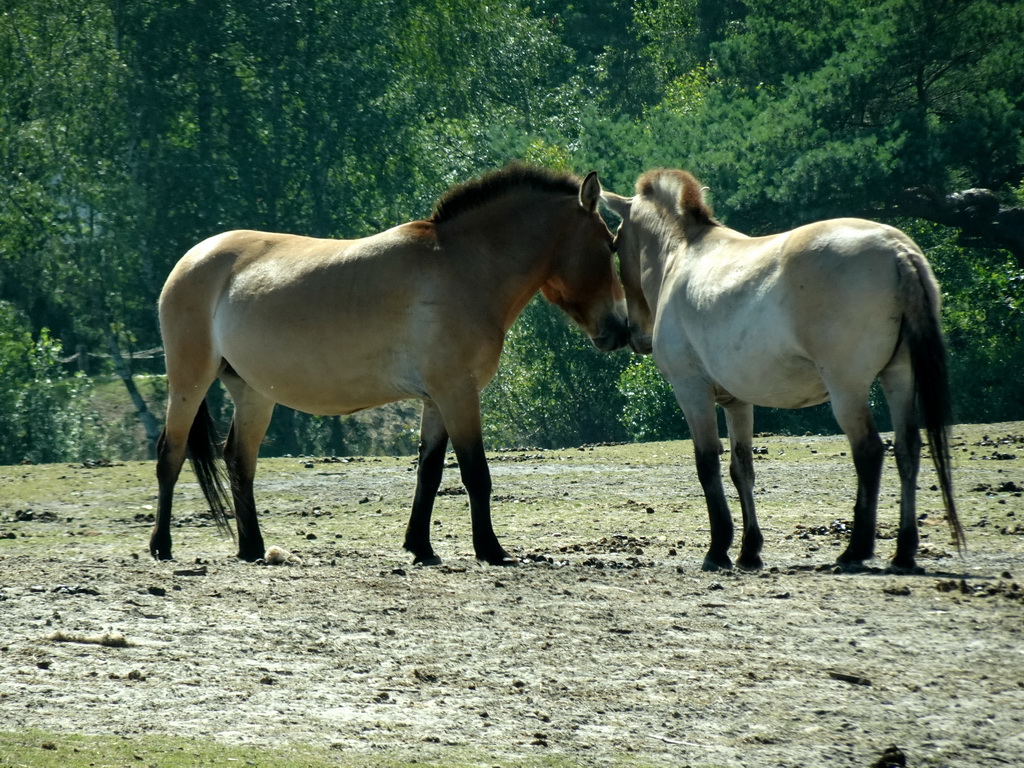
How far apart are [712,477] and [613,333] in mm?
1712

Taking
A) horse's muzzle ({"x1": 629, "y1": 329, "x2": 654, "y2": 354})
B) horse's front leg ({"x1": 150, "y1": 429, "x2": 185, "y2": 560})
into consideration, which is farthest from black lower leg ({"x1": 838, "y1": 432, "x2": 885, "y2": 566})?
horse's front leg ({"x1": 150, "y1": 429, "x2": 185, "y2": 560})

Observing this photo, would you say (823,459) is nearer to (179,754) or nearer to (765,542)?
(765,542)

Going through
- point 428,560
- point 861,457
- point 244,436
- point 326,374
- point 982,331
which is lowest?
point 428,560

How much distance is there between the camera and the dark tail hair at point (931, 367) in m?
7.60

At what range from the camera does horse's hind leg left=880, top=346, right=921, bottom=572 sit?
7.90 meters

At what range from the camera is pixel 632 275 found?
10086mm

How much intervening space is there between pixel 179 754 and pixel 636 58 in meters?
50.5

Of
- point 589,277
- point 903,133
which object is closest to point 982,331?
point 903,133

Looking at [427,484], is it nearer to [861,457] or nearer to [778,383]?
[778,383]

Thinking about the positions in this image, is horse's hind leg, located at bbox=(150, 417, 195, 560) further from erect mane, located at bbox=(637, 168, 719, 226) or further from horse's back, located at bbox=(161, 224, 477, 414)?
erect mane, located at bbox=(637, 168, 719, 226)

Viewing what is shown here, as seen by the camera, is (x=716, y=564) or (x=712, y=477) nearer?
(x=716, y=564)

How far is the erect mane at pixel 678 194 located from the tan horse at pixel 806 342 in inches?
0.9

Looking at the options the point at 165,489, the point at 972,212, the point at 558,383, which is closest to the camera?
the point at 165,489

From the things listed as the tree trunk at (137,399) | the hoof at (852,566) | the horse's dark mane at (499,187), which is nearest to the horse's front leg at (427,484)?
the horse's dark mane at (499,187)
